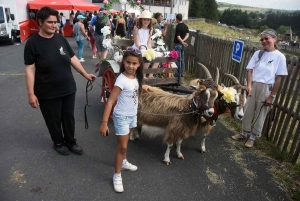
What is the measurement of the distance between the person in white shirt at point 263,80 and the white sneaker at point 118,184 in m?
2.60

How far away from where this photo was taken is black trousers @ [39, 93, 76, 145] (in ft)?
11.6

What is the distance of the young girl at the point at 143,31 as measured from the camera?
5.20m

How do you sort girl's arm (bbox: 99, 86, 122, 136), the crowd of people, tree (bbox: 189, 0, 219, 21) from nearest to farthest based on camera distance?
girl's arm (bbox: 99, 86, 122, 136) → the crowd of people → tree (bbox: 189, 0, 219, 21)

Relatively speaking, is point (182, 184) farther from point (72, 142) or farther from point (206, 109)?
point (72, 142)

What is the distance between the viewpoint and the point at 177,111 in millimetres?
3795

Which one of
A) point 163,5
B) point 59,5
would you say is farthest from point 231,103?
point 163,5

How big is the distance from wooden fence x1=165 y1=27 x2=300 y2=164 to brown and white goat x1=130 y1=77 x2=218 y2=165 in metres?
1.53

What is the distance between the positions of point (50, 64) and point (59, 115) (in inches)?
33.2

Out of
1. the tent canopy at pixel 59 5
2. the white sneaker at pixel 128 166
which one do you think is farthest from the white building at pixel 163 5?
the white sneaker at pixel 128 166

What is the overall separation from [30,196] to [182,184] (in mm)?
2005

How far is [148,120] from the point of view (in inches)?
160

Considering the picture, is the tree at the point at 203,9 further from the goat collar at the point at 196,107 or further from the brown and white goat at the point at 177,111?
the goat collar at the point at 196,107

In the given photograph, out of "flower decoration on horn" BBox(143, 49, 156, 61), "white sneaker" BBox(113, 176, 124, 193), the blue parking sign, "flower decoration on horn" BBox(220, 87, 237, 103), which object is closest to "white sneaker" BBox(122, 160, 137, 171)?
"white sneaker" BBox(113, 176, 124, 193)

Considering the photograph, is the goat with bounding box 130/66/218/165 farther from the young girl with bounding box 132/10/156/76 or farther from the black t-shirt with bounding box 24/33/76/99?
the young girl with bounding box 132/10/156/76
